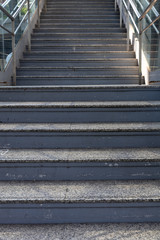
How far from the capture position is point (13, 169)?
2.03 m

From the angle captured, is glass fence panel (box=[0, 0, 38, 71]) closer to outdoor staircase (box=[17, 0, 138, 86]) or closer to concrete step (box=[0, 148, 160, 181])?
outdoor staircase (box=[17, 0, 138, 86])

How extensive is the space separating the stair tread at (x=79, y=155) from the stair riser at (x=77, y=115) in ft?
1.22


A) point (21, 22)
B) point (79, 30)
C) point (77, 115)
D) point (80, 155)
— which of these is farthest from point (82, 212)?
point (79, 30)

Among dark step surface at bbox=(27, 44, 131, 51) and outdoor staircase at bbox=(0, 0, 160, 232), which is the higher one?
dark step surface at bbox=(27, 44, 131, 51)

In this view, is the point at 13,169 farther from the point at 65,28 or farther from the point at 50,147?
the point at 65,28

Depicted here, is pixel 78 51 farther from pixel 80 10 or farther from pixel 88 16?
pixel 80 10

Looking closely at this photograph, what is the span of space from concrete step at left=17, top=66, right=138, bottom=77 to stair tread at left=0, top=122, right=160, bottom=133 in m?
1.86

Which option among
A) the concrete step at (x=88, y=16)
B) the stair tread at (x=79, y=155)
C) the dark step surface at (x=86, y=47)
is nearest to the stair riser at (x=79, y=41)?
the dark step surface at (x=86, y=47)

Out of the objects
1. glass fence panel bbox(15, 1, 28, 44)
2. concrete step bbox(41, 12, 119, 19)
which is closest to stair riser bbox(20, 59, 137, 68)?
glass fence panel bbox(15, 1, 28, 44)

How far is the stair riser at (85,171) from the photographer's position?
78.8 inches

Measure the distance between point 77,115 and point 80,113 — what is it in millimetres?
31

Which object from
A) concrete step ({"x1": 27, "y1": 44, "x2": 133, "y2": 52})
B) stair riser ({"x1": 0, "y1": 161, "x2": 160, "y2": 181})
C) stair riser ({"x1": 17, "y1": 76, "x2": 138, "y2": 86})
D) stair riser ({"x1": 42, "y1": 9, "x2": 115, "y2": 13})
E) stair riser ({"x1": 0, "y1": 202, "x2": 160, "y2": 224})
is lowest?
stair riser ({"x1": 0, "y1": 202, "x2": 160, "y2": 224})

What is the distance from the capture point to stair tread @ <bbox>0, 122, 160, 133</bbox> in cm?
223

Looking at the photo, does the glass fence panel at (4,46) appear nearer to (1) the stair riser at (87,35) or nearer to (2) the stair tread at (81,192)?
(1) the stair riser at (87,35)
